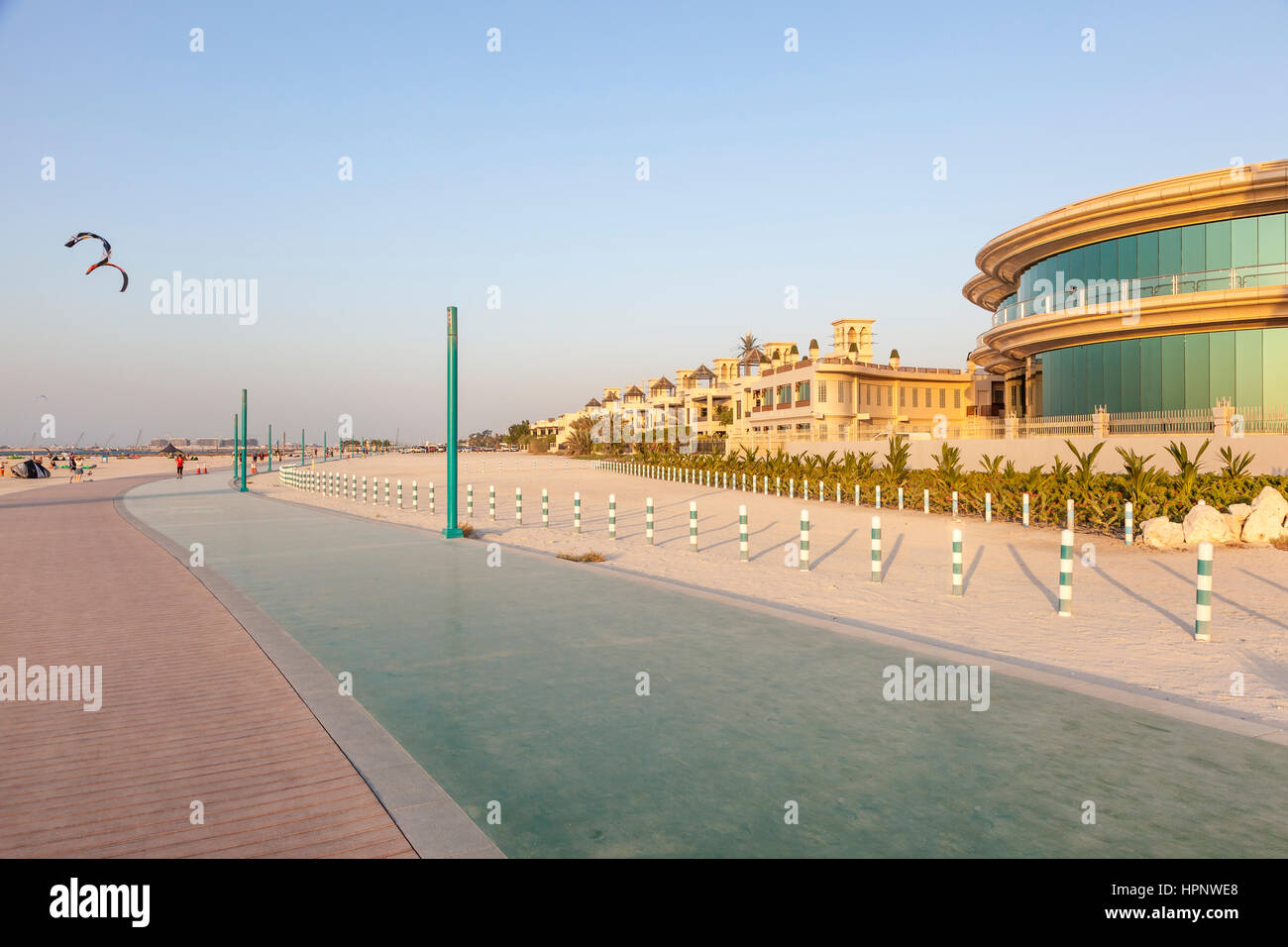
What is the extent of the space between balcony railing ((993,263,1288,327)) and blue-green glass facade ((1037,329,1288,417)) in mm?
1706

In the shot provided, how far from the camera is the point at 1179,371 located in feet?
100

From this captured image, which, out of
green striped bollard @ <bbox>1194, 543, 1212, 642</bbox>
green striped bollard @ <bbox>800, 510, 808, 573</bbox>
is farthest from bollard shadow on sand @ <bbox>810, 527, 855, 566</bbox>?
green striped bollard @ <bbox>1194, 543, 1212, 642</bbox>

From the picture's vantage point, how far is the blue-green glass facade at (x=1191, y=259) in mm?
29000

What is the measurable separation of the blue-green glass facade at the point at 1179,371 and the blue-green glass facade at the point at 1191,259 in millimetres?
1897

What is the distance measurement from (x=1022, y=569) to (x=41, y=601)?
47.5 ft

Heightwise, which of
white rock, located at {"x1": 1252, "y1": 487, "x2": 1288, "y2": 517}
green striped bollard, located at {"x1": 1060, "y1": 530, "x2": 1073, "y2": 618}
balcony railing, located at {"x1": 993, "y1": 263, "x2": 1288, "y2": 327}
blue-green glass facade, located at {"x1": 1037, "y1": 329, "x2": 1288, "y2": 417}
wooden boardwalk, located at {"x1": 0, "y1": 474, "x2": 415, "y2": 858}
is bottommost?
wooden boardwalk, located at {"x1": 0, "y1": 474, "x2": 415, "y2": 858}

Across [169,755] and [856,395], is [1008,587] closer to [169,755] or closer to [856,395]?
[169,755]

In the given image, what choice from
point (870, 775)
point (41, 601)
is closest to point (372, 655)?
point (870, 775)

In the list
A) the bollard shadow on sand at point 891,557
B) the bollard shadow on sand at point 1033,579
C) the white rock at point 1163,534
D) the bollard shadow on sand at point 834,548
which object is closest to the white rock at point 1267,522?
the white rock at point 1163,534

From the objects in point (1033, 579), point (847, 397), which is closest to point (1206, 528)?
point (1033, 579)

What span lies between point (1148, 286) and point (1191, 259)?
162 centimetres

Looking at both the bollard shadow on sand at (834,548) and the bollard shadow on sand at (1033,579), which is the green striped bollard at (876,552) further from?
the bollard shadow on sand at (834,548)

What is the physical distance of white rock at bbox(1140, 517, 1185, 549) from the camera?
16062 mm

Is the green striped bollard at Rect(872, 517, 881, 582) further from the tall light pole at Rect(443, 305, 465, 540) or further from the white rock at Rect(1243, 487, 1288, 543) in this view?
the tall light pole at Rect(443, 305, 465, 540)
